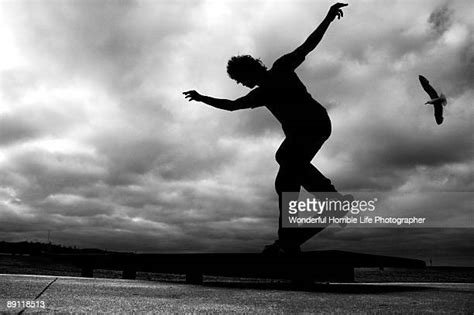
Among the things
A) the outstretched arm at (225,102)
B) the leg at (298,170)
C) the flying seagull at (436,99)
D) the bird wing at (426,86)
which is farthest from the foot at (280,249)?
the bird wing at (426,86)

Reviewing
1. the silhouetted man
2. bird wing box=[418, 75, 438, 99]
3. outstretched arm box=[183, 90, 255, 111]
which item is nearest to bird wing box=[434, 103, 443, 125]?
bird wing box=[418, 75, 438, 99]

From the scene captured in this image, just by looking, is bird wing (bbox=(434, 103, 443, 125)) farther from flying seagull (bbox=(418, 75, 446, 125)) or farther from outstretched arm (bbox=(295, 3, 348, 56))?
outstretched arm (bbox=(295, 3, 348, 56))

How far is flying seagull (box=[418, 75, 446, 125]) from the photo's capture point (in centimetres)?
1497

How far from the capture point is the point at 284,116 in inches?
166

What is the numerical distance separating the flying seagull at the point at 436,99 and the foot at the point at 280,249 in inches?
505

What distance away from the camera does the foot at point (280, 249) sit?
385 cm

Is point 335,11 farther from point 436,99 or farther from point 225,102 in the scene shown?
point 436,99

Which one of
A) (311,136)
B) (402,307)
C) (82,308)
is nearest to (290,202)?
(311,136)

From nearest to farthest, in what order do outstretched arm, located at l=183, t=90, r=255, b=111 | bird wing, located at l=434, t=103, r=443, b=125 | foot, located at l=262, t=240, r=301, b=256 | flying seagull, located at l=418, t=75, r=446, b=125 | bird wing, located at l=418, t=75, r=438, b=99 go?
foot, located at l=262, t=240, r=301, b=256, outstretched arm, located at l=183, t=90, r=255, b=111, flying seagull, located at l=418, t=75, r=446, b=125, bird wing, located at l=434, t=103, r=443, b=125, bird wing, located at l=418, t=75, r=438, b=99

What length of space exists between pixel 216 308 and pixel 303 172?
7.89ft

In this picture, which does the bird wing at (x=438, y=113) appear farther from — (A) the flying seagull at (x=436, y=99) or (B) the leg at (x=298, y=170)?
(B) the leg at (x=298, y=170)

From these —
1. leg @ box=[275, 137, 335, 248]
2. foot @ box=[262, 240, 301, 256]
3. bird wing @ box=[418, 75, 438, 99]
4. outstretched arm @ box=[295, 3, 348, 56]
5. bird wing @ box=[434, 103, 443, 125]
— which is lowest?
foot @ box=[262, 240, 301, 256]

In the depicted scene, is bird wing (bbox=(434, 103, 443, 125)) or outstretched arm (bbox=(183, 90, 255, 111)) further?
bird wing (bbox=(434, 103, 443, 125))

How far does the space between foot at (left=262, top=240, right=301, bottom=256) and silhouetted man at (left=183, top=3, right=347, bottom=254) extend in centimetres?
16
